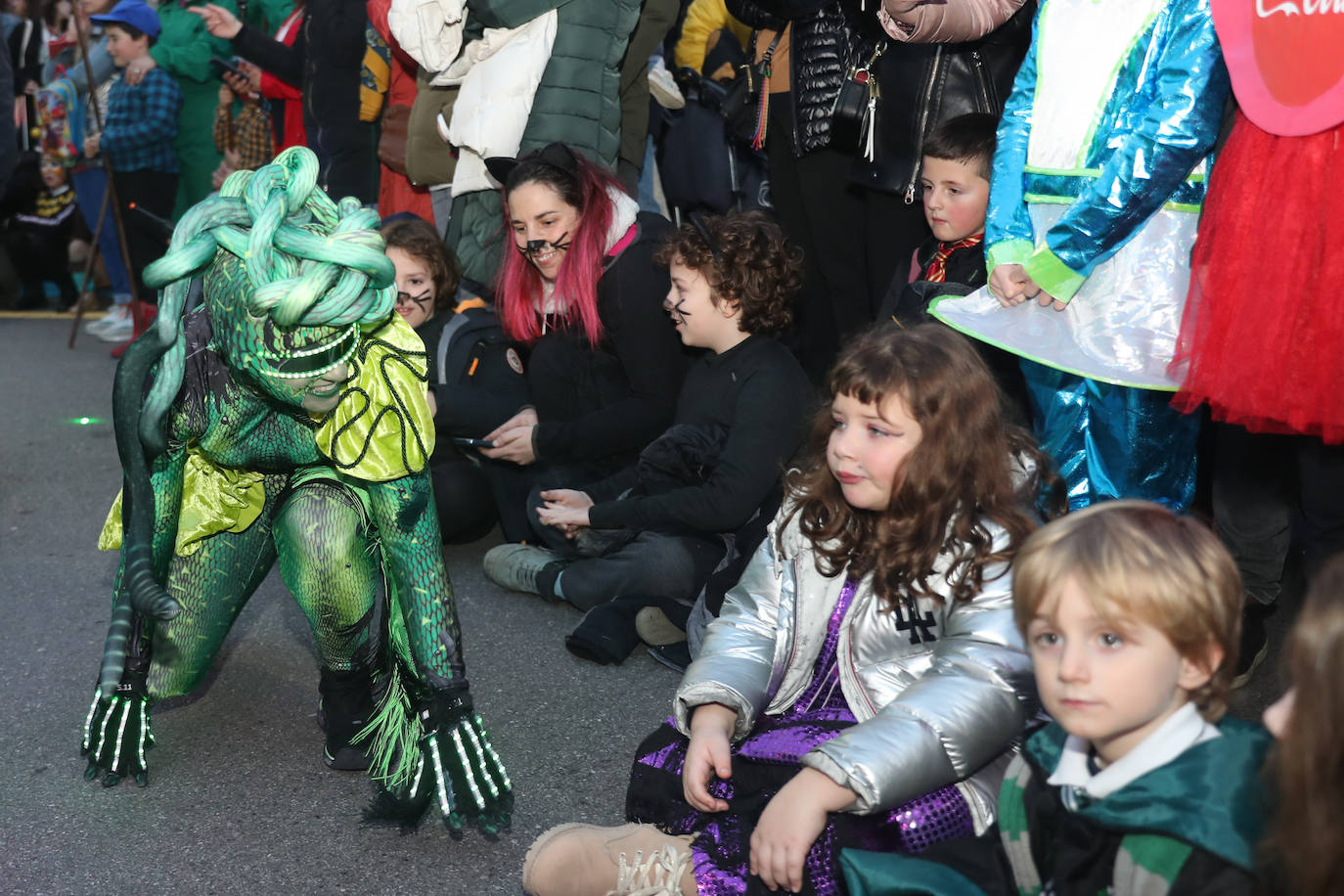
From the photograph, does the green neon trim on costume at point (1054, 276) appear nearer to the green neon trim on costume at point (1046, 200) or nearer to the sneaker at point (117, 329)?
the green neon trim on costume at point (1046, 200)

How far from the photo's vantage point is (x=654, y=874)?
2084 mm

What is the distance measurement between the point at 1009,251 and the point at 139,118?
205 inches

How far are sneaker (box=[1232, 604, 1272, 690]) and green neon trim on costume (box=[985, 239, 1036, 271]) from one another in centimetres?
92

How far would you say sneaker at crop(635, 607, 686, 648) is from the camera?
10.7 feet

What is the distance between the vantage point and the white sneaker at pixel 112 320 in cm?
733

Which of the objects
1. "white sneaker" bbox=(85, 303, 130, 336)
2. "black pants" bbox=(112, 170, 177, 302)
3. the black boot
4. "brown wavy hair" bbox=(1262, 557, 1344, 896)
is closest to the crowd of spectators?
"brown wavy hair" bbox=(1262, 557, 1344, 896)

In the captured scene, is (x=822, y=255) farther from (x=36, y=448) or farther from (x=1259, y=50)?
(x=36, y=448)

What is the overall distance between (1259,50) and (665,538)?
1782 mm

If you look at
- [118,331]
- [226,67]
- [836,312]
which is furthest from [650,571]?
[118,331]

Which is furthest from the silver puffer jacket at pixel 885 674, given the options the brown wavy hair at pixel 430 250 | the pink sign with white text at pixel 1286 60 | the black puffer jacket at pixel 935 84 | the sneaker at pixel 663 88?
the sneaker at pixel 663 88

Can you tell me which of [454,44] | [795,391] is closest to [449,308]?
[454,44]

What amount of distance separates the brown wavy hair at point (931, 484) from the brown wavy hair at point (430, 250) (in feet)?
7.00

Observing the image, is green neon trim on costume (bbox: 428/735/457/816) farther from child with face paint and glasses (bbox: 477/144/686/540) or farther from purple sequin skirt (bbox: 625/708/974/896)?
child with face paint and glasses (bbox: 477/144/686/540)

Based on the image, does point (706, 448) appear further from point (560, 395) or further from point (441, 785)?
point (441, 785)
